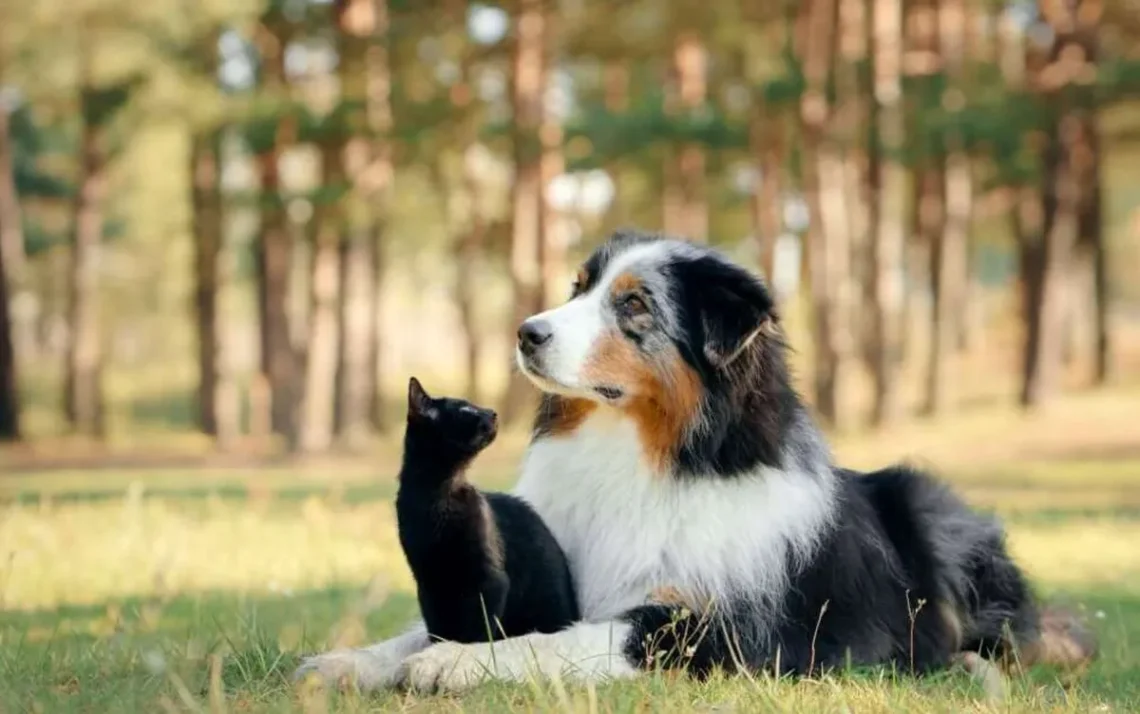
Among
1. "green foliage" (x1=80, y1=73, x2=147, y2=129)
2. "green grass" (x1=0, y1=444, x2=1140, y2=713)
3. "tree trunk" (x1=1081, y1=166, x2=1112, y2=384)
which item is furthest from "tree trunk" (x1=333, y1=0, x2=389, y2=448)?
"tree trunk" (x1=1081, y1=166, x2=1112, y2=384)

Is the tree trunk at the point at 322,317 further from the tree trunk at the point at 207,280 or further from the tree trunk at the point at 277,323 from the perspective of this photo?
the tree trunk at the point at 207,280

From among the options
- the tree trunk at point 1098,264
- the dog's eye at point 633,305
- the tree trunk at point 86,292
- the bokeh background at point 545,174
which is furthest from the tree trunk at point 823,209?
the dog's eye at point 633,305

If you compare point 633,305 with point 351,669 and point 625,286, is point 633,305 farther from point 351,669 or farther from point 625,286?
point 351,669

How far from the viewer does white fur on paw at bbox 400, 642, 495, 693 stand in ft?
15.3

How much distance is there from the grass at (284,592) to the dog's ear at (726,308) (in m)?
1.21

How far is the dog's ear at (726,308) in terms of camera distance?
17.3ft

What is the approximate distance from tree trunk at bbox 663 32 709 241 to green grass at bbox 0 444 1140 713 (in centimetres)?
1328

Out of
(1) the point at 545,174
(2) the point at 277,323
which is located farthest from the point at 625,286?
(1) the point at 545,174

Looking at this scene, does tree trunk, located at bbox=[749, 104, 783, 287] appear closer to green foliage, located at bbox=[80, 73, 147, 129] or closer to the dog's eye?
green foliage, located at bbox=[80, 73, 147, 129]

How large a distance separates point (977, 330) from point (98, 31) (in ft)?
106

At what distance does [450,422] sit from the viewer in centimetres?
467

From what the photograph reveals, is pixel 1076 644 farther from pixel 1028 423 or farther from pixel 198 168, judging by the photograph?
pixel 198 168

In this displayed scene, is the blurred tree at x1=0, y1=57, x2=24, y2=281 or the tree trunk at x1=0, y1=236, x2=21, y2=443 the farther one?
the blurred tree at x1=0, y1=57, x2=24, y2=281

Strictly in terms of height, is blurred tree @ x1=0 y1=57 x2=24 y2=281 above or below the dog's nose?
above
